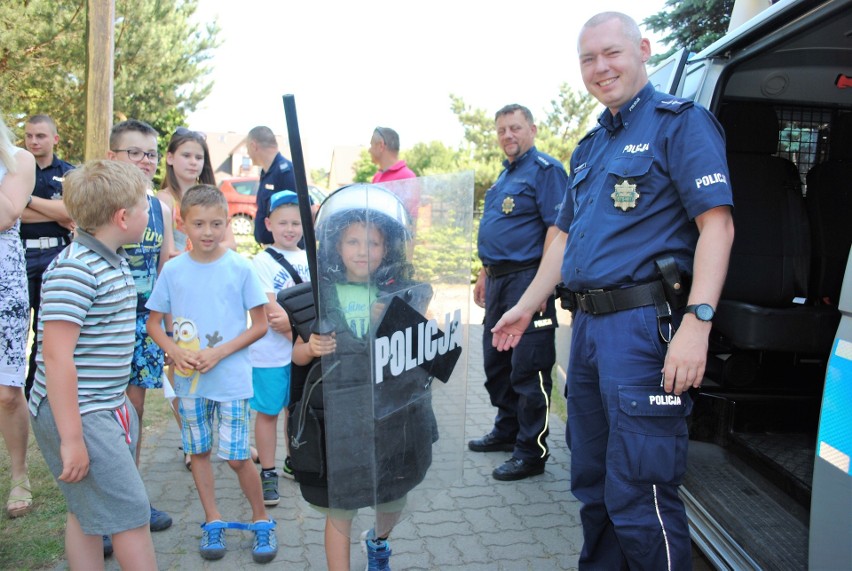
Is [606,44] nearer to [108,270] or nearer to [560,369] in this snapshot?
[108,270]

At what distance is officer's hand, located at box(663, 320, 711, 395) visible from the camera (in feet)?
6.57

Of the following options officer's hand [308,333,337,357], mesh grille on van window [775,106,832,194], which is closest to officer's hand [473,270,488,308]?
mesh grille on van window [775,106,832,194]

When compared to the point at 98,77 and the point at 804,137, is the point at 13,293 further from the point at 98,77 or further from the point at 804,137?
the point at 804,137

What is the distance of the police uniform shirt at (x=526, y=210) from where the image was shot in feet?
12.7

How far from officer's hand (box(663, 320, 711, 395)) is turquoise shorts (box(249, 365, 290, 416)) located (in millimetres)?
2032

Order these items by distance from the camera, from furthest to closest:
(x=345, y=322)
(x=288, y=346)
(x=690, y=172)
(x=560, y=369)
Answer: (x=560, y=369) < (x=288, y=346) < (x=690, y=172) < (x=345, y=322)

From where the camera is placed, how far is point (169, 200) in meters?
3.63

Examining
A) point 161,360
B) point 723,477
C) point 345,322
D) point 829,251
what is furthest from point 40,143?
point 829,251

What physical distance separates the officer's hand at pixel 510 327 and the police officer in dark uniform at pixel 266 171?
241cm

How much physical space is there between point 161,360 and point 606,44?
252cm

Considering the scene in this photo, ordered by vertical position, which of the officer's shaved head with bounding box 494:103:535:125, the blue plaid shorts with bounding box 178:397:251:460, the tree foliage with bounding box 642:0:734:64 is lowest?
the blue plaid shorts with bounding box 178:397:251:460

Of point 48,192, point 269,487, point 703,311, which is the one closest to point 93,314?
point 269,487

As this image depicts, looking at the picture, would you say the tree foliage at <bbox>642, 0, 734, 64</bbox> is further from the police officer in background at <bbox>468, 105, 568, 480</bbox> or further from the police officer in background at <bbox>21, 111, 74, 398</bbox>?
the police officer in background at <bbox>21, 111, 74, 398</bbox>

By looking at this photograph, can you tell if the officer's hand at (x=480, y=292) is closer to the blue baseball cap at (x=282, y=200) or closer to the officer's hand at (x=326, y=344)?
the blue baseball cap at (x=282, y=200)
